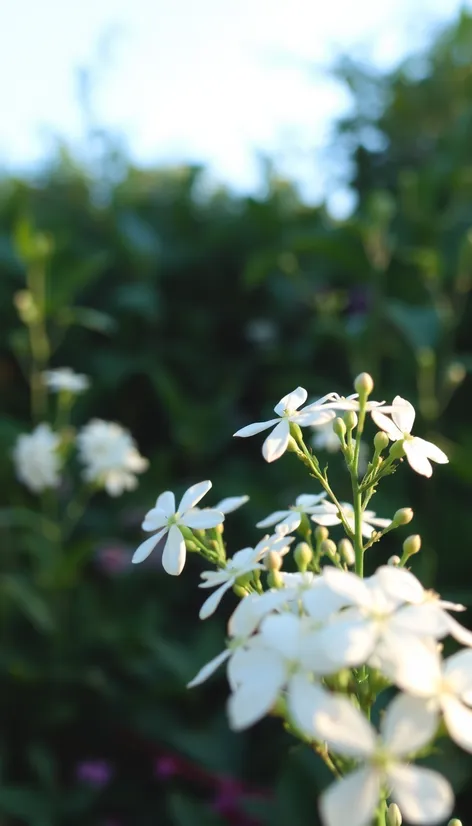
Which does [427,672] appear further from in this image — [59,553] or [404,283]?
[404,283]

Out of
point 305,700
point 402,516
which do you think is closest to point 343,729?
point 305,700

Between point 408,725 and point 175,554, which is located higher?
point 175,554

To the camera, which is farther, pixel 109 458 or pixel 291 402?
pixel 109 458

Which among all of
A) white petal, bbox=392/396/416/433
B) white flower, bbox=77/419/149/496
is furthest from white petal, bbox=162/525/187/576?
white flower, bbox=77/419/149/496

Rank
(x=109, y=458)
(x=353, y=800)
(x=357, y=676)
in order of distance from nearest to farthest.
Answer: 1. (x=353, y=800)
2. (x=357, y=676)
3. (x=109, y=458)

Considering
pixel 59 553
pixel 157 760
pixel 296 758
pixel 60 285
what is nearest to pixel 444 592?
pixel 296 758

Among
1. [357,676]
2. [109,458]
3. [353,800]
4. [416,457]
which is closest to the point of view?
[353,800]

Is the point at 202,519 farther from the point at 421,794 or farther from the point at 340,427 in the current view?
the point at 421,794

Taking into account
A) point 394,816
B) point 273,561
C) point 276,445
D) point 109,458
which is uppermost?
point 109,458
